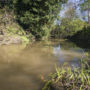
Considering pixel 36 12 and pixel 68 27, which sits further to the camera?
pixel 68 27

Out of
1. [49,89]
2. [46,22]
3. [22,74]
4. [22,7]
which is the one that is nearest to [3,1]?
[22,7]

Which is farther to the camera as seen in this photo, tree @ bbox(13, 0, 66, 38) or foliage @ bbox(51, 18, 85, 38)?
foliage @ bbox(51, 18, 85, 38)

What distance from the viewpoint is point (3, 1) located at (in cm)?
1119

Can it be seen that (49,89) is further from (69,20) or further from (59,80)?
(69,20)

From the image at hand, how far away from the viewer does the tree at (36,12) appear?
10.8 meters

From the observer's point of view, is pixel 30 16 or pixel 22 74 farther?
pixel 30 16

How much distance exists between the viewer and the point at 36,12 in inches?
435

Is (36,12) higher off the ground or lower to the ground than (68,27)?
higher

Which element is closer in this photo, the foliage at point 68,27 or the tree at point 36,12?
the tree at point 36,12

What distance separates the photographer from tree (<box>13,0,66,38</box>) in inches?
423

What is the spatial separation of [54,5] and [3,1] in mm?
5440

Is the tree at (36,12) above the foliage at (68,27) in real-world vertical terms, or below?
above

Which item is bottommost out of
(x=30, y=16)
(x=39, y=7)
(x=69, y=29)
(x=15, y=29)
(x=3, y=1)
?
Result: (x=69, y=29)

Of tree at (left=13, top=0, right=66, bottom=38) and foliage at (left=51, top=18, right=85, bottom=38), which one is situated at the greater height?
tree at (left=13, top=0, right=66, bottom=38)
